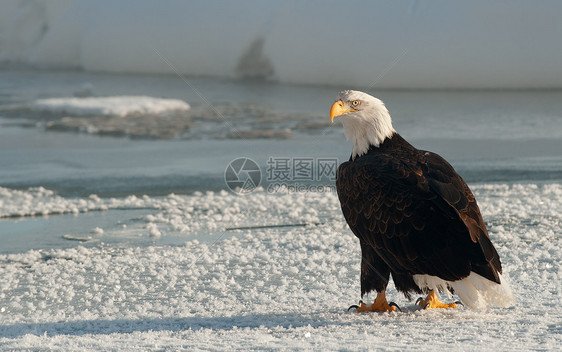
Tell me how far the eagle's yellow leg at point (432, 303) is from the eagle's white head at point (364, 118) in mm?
700

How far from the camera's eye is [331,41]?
930cm

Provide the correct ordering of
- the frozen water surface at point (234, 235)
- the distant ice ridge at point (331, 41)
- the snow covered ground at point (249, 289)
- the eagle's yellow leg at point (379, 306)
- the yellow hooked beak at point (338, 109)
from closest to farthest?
the snow covered ground at point (249, 289), the frozen water surface at point (234, 235), the eagle's yellow leg at point (379, 306), the yellow hooked beak at point (338, 109), the distant ice ridge at point (331, 41)

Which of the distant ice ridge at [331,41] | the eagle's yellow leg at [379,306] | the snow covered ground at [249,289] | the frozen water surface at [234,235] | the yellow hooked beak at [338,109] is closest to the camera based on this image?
the snow covered ground at [249,289]

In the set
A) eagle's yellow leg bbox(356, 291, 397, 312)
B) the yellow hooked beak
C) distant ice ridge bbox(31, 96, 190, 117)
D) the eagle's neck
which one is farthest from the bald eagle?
distant ice ridge bbox(31, 96, 190, 117)

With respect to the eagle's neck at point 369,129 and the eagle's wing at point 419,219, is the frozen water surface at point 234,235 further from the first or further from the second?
the eagle's neck at point 369,129

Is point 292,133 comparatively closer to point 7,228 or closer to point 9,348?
point 7,228

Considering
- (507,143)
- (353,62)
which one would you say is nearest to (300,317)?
(507,143)

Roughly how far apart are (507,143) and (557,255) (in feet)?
10.9

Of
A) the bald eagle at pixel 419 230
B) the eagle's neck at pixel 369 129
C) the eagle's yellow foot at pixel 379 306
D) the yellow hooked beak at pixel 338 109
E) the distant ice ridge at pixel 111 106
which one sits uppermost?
the distant ice ridge at pixel 111 106

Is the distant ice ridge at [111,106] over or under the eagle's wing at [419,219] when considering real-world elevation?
over

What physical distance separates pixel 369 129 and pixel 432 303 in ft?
2.68

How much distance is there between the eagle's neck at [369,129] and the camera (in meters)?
3.23

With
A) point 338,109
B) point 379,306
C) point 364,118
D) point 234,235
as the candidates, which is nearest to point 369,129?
point 364,118

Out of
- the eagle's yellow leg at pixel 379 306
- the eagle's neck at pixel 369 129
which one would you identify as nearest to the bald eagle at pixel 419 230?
the eagle's yellow leg at pixel 379 306
